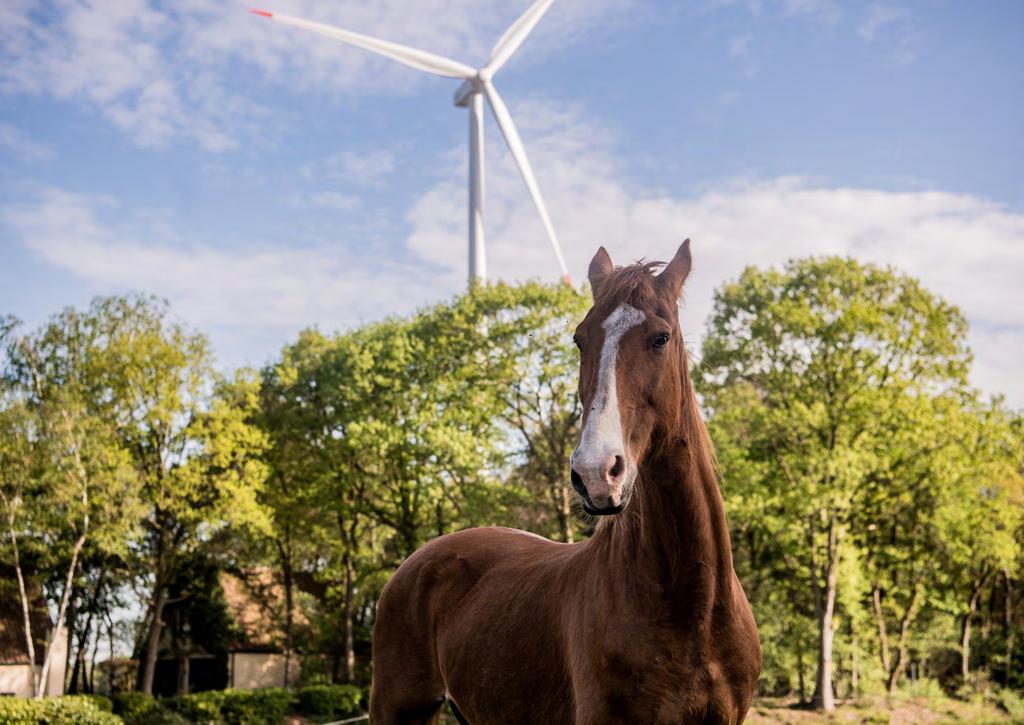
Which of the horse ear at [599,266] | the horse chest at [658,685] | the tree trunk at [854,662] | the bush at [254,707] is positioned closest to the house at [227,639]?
the bush at [254,707]

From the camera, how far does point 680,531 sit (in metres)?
3.99

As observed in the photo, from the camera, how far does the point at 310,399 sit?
39.8 metres

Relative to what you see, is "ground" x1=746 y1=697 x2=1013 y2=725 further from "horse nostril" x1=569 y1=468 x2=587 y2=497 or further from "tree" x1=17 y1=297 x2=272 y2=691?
"horse nostril" x1=569 y1=468 x2=587 y2=497

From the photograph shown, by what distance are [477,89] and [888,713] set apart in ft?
103

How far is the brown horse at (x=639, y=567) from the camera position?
142 inches

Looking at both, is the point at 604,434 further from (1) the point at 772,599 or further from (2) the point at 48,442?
(2) the point at 48,442

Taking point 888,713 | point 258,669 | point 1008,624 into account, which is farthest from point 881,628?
point 258,669

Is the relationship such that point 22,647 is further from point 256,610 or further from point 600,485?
point 600,485

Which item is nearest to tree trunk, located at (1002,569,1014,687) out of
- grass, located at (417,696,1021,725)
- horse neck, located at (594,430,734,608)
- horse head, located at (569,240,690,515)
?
grass, located at (417,696,1021,725)

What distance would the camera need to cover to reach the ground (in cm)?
2597

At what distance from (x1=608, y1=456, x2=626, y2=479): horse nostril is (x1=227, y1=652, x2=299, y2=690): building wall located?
1777 inches

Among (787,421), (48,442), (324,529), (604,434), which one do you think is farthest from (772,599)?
(604,434)

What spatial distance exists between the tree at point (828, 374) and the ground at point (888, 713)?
1.07m

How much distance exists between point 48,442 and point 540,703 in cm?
3171
